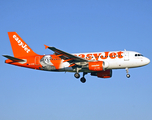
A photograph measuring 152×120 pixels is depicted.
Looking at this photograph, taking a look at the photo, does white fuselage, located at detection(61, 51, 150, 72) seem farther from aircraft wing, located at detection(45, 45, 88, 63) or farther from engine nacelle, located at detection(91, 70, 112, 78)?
engine nacelle, located at detection(91, 70, 112, 78)

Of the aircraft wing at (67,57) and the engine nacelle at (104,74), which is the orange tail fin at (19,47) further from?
the engine nacelle at (104,74)

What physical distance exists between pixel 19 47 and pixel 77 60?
12.9 metres

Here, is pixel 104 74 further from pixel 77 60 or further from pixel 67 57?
pixel 67 57

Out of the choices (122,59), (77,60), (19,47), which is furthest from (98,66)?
(19,47)

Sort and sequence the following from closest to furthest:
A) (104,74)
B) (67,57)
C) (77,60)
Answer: (67,57), (77,60), (104,74)

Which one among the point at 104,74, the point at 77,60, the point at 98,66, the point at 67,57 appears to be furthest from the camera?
the point at 104,74

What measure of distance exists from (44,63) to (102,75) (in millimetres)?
10770

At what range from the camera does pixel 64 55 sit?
156 ft

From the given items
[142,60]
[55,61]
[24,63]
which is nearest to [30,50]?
[24,63]

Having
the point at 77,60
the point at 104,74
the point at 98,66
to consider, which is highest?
the point at 77,60

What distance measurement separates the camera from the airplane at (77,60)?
47.6 m

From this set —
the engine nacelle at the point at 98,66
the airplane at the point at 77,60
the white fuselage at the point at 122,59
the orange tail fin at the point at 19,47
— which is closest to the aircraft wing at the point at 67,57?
the airplane at the point at 77,60

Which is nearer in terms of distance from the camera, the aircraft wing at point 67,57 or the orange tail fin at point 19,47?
the aircraft wing at point 67,57

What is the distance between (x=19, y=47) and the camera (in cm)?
5469
